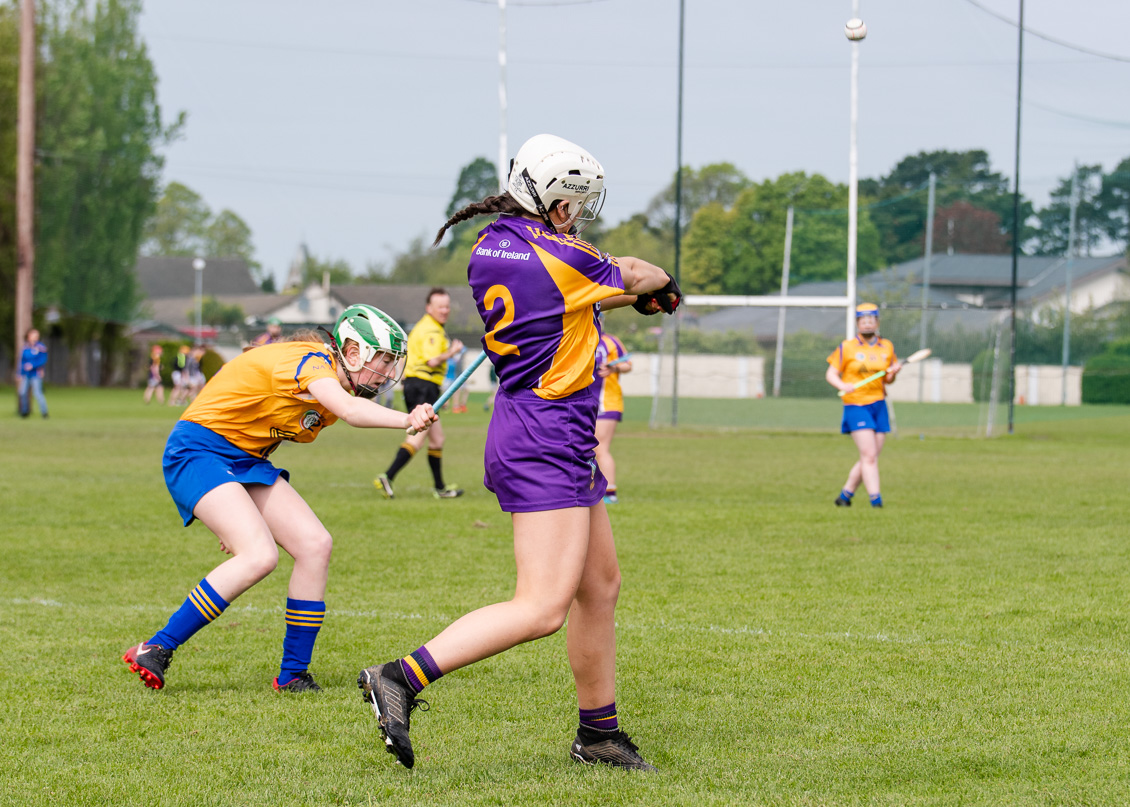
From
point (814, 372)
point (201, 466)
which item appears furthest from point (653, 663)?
point (814, 372)

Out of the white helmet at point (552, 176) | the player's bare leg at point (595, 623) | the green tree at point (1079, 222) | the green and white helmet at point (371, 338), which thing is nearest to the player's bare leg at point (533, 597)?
the player's bare leg at point (595, 623)

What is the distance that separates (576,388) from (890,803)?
169 cm

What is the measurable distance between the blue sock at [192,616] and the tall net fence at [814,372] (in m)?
21.0

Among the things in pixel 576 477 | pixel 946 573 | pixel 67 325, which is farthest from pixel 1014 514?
pixel 67 325

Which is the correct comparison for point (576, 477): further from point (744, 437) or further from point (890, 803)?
point (744, 437)

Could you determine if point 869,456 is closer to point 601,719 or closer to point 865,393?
point 865,393

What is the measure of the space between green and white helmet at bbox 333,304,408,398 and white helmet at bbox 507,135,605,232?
1.19m

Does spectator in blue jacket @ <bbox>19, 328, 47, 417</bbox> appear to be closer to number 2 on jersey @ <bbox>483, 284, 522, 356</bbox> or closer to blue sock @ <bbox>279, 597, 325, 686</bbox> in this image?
blue sock @ <bbox>279, 597, 325, 686</bbox>

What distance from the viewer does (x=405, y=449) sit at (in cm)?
1240

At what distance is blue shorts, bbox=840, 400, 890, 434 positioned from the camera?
12078 millimetres

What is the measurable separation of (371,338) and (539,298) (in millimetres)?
1367

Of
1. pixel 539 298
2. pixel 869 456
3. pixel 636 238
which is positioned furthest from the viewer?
pixel 636 238

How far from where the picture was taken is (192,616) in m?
5.21

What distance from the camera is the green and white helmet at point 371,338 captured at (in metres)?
4.90
